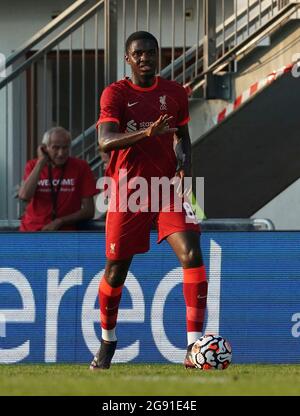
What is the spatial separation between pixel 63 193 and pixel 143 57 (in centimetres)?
329

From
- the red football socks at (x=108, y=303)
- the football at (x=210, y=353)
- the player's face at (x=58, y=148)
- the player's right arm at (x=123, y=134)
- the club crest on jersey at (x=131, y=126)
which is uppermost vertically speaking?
the player's face at (x=58, y=148)

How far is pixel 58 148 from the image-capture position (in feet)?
42.6

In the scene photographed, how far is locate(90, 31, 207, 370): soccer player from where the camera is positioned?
9.77 meters

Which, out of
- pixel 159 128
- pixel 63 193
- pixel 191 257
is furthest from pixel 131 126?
pixel 63 193

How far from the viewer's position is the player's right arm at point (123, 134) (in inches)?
364

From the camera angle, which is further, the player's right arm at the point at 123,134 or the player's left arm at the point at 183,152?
the player's left arm at the point at 183,152

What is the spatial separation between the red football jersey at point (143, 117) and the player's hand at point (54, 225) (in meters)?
2.69

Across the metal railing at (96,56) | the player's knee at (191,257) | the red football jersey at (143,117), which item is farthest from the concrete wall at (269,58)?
the player's knee at (191,257)

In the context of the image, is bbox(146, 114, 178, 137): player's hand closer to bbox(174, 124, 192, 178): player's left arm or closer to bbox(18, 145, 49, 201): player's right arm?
bbox(174, 124, 192, 178): player's left arm

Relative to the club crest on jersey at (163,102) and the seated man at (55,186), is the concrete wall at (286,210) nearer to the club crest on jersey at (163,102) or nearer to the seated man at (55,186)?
the seated man at (55,186)

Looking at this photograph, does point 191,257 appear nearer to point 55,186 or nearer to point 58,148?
point 55,186

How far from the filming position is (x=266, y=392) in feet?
23.2

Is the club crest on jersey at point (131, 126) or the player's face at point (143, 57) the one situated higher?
the player's face at point (143, 57)

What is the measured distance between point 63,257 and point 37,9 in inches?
277
